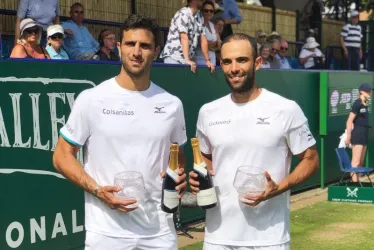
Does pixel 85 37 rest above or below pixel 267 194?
above

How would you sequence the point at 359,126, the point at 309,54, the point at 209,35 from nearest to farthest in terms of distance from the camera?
1. the point at 209,35
2. the point at 359,126
3. the point at 309,54

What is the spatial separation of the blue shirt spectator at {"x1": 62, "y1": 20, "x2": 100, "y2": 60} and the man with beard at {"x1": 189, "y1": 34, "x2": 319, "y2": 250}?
559 cm

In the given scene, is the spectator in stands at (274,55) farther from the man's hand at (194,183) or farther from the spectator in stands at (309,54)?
the man's hand at (194,183)

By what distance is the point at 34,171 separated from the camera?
6.97m

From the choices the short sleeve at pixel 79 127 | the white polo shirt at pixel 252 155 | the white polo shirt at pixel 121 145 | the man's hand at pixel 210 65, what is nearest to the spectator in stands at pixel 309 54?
the man's hand at pixel 210 65

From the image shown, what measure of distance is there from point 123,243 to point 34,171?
317 cm

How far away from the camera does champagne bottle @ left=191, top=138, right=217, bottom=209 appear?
13.5 feet

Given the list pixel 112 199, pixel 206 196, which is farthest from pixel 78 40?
pixel 112 199

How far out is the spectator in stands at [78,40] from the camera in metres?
9.59

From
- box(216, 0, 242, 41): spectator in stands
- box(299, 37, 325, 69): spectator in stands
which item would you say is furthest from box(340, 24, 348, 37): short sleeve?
box(216, 0, 242, 41): spectator in stands

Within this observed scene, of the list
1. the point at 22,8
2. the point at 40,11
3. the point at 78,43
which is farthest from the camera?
the point at 78,43

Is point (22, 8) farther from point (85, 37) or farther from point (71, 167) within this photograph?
point (71, 167)

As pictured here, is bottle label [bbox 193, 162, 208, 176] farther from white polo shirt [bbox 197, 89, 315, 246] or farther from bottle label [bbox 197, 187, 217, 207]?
bottle label [bbox 197, 187, 217, 207]

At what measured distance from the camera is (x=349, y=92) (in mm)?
14406
